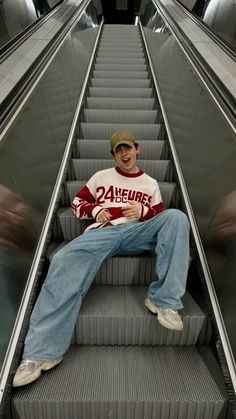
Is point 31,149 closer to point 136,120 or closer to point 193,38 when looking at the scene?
point 136,120

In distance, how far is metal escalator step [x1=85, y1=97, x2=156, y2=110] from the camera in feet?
13.9

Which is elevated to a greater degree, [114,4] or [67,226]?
[114,4]

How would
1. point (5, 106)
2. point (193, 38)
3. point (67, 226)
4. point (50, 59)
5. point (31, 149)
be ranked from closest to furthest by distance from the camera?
point (5, 106)
point (31, 149)
point (67, 226)
point (50, 59)
point (193, 38)

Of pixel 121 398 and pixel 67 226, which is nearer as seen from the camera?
pixel 121 398

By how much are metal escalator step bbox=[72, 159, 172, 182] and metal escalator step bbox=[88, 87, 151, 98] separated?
71.0 inches

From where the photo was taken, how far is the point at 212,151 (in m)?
2.28

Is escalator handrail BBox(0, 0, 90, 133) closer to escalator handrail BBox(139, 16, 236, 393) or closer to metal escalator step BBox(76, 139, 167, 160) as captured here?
metal escalator step BBox(76, 139, 167, 160)

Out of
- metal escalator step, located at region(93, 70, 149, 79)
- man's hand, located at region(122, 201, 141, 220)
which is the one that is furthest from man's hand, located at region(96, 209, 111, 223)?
metal escalator step, located at region(93, 70, 149, 79)

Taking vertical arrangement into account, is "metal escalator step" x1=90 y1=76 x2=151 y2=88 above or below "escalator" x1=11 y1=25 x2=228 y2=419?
above

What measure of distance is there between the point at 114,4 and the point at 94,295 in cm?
1653

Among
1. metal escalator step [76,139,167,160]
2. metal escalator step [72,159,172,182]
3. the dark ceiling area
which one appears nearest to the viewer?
metal escalator step [72,159,172,182]

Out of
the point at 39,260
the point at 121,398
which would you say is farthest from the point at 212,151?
the point at 121,398

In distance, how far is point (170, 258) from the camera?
6.15ft

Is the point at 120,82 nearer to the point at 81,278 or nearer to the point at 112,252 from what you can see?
the point at 112,252
